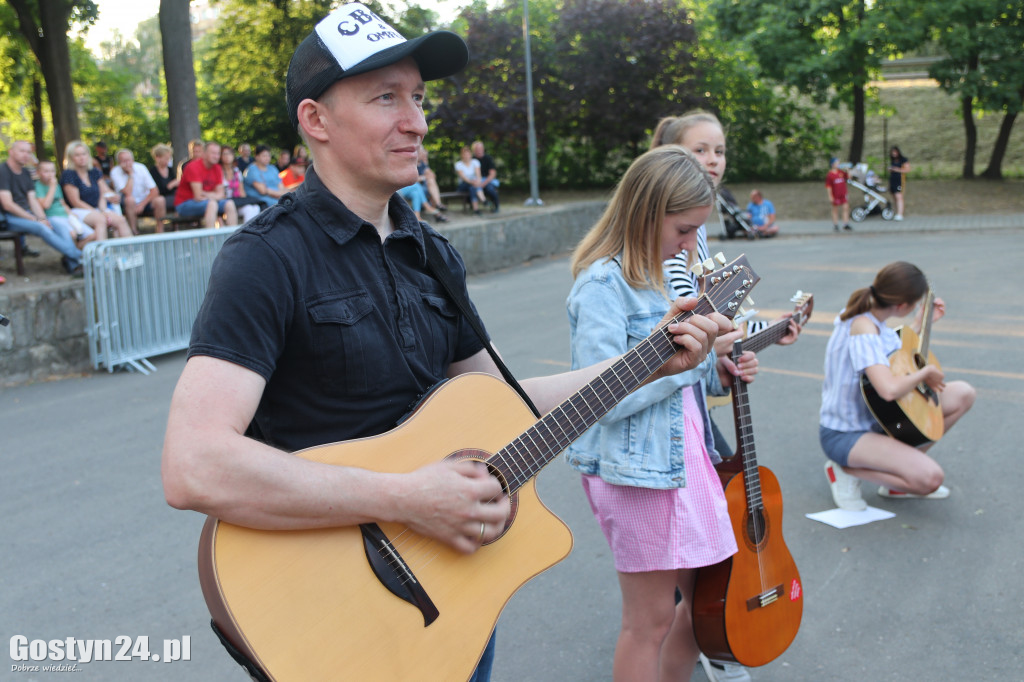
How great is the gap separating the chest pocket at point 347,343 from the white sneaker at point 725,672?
2219mm

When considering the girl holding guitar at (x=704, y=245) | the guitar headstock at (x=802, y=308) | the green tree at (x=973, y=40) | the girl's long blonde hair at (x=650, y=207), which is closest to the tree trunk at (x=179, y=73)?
Answer: the girl holding guitar at (x=704, y=245)

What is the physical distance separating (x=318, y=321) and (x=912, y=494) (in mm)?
4411

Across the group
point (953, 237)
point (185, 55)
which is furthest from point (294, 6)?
point (953, 237)

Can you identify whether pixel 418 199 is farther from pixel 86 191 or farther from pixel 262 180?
pixel 86 191

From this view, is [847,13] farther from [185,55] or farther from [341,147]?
[341,147]

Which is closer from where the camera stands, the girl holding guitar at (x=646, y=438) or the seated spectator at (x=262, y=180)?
the girl holding guitar at (x=646, y=438)

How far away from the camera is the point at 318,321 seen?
1760 mm

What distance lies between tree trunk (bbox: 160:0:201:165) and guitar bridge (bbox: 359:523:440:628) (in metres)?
14.3

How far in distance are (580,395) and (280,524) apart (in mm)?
874

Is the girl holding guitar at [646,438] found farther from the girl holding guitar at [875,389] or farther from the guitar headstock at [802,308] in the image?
the girl holding guitar at [875,389]

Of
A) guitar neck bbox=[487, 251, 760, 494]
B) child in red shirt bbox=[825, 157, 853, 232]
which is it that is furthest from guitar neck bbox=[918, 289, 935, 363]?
child in red shirt bbox=[825, 157, 853, 232]

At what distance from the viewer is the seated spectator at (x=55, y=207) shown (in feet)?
34.2

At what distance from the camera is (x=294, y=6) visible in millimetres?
29188

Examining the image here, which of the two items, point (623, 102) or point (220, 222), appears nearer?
point (220, 222)
